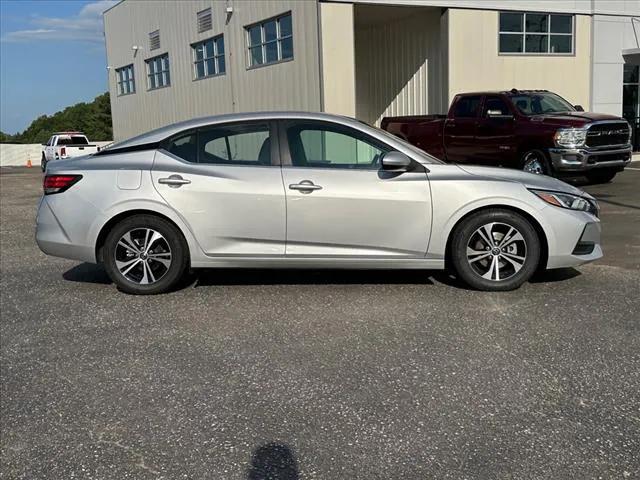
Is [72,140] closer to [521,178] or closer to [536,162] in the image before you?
[536,162]

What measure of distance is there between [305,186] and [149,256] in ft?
5.08

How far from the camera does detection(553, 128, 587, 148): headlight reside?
11883 millimetres

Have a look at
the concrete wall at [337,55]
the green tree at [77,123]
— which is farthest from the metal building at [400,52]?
the green tree at [77,123]

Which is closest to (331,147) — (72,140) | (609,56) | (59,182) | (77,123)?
(59,182)

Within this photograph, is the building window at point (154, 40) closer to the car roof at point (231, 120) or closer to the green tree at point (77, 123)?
the car roof at point (231, 120)

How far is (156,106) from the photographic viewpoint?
2914 centimetres

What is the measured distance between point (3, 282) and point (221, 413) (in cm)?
419

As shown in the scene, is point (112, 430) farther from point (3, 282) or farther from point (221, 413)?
point (3, 282)

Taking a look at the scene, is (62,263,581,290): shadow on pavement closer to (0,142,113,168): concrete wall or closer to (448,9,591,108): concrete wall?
(448,9,591,108): concrete wall

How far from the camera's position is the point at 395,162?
543 centimetres

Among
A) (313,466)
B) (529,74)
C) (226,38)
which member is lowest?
(313,466)

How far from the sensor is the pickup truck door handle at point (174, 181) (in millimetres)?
5676

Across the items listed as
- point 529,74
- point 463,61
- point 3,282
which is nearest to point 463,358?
point 3,282

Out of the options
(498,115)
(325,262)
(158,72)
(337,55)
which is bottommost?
(325,262)
